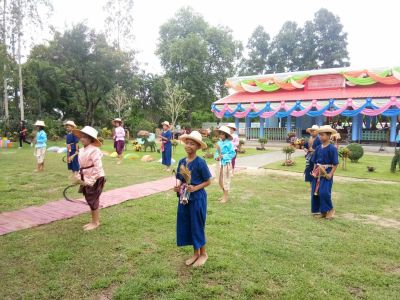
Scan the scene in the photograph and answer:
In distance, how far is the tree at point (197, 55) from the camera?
3334cm

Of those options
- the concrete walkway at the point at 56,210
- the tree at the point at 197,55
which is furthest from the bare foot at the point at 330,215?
the tree at the point at 197,55

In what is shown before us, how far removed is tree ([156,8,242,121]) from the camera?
109ft

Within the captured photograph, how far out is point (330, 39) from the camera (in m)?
38.0

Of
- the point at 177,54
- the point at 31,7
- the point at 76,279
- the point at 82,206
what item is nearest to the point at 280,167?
the point at 82,206

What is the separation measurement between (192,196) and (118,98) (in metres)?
25.1

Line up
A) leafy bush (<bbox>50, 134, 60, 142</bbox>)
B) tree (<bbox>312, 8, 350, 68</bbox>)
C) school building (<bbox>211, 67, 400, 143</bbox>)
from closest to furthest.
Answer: school building (<bbox>211, 67, 400, 143</bbox>) < leafy bush (<bbox>50, 134, 60, 142</bbox>) < tree (<bbox>312, 8, 350, 68</bbox>)

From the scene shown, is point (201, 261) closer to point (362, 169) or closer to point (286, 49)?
point (362, 169)

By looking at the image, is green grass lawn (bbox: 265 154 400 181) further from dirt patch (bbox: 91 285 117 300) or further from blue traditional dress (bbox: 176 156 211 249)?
dirt patch (bbox: 91 285 117 300)

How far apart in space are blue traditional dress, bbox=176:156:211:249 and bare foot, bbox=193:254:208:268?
0.64ft

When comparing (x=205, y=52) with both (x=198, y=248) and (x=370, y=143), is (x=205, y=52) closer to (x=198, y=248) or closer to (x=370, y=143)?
(x=370, y=143)

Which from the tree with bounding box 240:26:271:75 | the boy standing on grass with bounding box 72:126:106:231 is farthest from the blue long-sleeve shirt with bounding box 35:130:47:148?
the tree with bounding box 240:26:271:75

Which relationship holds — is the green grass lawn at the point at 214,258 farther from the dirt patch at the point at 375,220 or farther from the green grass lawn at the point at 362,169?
the green grass lawn at the point at 362,169

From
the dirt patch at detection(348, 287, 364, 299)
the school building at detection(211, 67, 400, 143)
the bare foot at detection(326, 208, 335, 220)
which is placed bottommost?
the dirt patch at detection(348, 287, 364, 299)

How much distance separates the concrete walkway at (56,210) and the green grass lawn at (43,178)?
391mm
